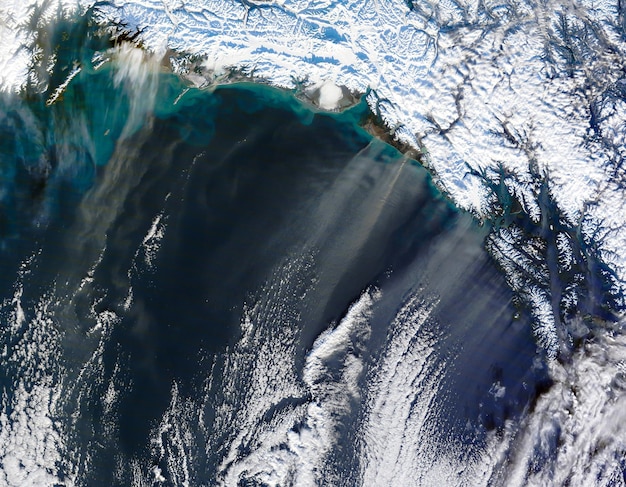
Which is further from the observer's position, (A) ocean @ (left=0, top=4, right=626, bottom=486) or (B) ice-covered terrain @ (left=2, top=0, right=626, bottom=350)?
(B) ice-covered terrain @ (left=2, top=0, right=626, bottom=350)

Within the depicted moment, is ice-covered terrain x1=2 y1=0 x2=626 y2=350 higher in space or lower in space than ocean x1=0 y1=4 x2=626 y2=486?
higher

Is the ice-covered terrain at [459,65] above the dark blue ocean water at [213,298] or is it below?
above

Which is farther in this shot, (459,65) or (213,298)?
(459,65)

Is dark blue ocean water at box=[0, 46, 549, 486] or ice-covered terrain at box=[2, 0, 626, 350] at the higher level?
ice-covered terrain at box=[2, 0, 626, 350]

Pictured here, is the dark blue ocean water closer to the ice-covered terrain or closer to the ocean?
the ocean

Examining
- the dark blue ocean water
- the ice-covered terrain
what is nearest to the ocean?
the dark blue ocean water

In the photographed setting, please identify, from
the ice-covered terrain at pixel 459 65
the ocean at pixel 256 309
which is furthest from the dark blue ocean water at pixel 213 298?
the ice-covered terrain at pixel 459 65

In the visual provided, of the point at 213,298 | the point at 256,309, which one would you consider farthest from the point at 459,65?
the point at 213,298

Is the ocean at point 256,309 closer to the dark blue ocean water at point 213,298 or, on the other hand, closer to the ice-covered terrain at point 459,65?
the dark blue ocean water at point 213,298

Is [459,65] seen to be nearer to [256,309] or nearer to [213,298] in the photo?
[256,309]
